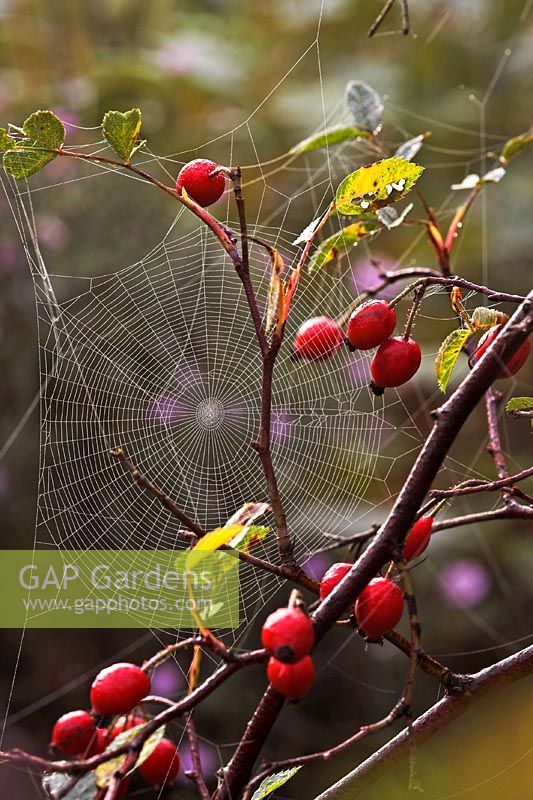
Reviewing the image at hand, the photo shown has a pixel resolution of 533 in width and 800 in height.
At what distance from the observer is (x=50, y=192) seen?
1.67m

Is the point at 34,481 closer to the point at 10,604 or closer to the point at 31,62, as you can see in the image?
the point at 10,604

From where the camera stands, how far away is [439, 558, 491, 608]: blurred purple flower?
137 cm

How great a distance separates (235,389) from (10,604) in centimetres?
66

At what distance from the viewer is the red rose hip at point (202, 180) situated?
496 mm

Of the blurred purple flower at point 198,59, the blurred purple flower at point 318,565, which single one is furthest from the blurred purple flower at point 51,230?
the blurred purple flower at point 318,565

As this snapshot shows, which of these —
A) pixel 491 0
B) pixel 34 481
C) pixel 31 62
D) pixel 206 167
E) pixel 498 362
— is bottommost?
pixel 498 362

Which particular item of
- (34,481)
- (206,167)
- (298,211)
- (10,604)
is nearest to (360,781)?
(206,167)

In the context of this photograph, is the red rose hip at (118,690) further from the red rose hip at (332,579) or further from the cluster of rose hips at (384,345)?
the cluster of rose hips at (384,345)

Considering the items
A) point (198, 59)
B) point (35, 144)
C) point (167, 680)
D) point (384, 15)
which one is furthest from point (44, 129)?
point (198, 59)

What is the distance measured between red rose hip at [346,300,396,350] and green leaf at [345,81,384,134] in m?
0.32

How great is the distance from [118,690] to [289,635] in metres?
0.11

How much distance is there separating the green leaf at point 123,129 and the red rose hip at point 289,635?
30 cm

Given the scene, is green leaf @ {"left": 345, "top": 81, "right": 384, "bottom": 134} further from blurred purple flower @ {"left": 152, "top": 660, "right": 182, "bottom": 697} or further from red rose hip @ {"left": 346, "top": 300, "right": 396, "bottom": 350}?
blurred purple flower @ {"left": 152, "top": 660, "right": 182, "bottom": 697}

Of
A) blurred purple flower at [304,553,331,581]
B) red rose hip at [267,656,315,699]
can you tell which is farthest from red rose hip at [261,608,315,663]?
blurred purple flower at [304,553,331,581]
